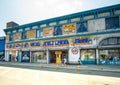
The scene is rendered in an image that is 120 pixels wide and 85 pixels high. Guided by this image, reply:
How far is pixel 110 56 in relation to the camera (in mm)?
23344

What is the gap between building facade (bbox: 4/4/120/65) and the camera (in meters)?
23.4

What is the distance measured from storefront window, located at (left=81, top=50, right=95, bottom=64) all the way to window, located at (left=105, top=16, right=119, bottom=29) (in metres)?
6.09

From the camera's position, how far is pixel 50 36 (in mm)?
30812

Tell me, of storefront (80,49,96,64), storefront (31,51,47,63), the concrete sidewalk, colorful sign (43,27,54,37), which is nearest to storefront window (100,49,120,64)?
storefront (80,49,96,64)

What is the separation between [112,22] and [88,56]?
27.6ft

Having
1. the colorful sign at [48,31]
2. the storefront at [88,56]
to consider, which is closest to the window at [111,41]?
the storefront at [88,56]

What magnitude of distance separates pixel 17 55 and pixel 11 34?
24.8ft

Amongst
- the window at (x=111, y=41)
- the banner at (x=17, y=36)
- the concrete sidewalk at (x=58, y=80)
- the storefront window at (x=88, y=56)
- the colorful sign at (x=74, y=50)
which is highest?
the banner at (x=17, y=36)

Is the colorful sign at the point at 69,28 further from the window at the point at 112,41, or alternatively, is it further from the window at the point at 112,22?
the window at the point at 112,41

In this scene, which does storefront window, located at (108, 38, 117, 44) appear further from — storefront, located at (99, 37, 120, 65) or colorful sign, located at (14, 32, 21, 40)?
colorful sign, located at (14, 32, 21, 40)

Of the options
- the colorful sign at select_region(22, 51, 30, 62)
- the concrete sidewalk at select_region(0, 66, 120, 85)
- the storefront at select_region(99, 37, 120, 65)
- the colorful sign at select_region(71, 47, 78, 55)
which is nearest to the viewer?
the concrete sidewalk at select_region(0, 66, 120, 85)

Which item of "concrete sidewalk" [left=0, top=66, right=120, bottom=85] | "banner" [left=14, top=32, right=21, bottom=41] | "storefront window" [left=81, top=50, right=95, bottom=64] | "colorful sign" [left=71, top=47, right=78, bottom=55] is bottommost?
"concrete sidewalk" [left=0, top=66, right=120, bottom=85]

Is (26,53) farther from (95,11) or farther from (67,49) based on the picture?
(95,11)

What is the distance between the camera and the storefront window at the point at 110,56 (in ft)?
74.2
